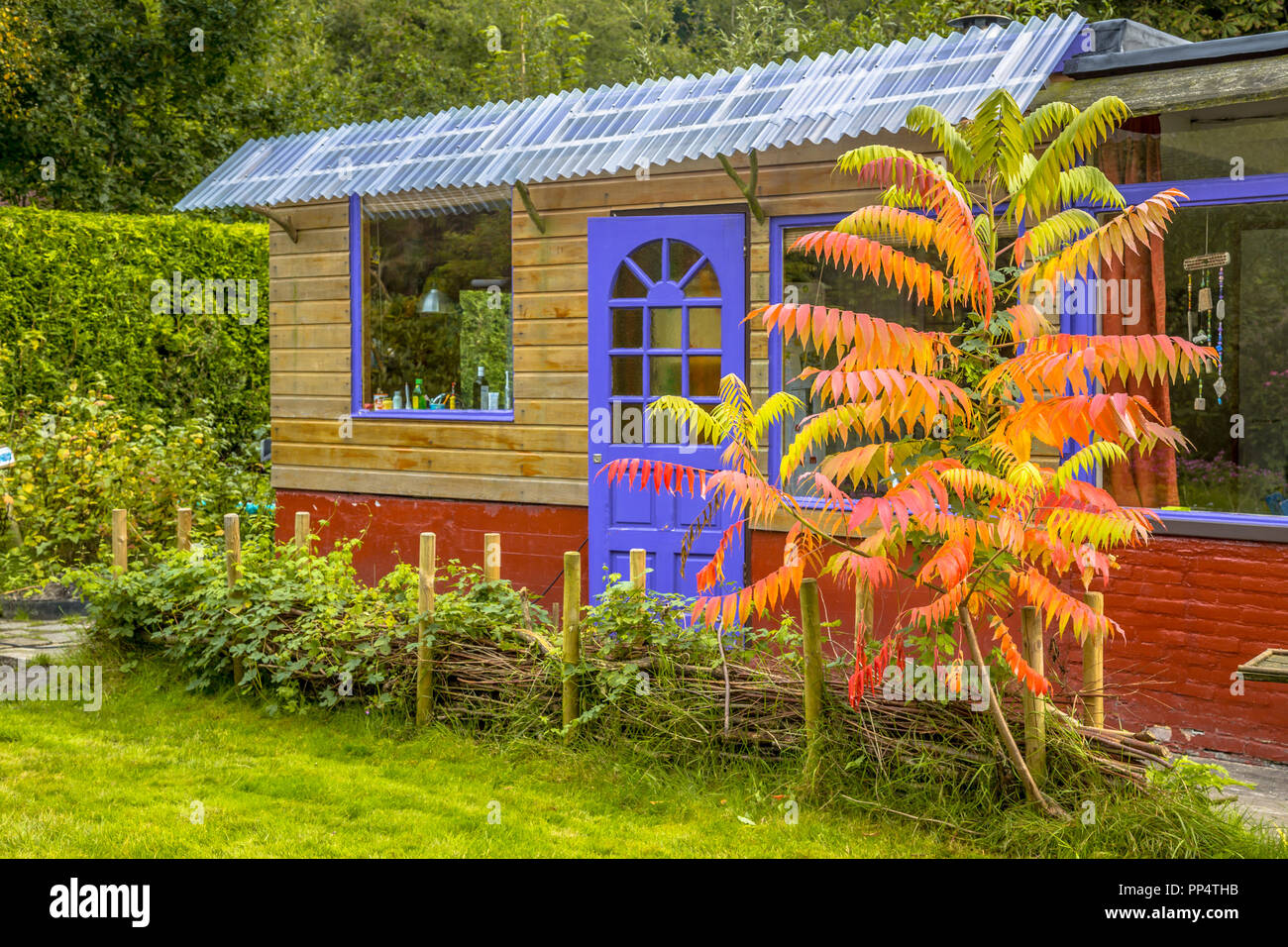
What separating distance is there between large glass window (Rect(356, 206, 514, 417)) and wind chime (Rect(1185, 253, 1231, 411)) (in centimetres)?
440

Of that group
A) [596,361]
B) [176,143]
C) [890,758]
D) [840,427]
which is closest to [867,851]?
[890,758]

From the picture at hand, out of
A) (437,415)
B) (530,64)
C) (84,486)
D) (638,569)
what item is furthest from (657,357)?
(530,64)

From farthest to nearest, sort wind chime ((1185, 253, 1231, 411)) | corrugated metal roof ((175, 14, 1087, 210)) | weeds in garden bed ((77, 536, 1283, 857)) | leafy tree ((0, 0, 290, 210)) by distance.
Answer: leafy tree ((0, 0, 290, 210))
corrugated metal roof ((175, 14, 1087, 210))
wind chime ((1185, 253, 1231, 411))
weeds in garden bed ((77, 536, 1283, 857))

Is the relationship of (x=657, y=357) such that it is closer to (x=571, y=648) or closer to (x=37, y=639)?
(x=571, y=648)

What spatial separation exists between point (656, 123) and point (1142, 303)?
3027 millimetres

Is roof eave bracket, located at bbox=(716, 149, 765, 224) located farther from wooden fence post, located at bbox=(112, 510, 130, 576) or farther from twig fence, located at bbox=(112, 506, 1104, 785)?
wooden fence post, located at bbox=(112, 510, 130, 576)

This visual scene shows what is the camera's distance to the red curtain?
698 centimetres

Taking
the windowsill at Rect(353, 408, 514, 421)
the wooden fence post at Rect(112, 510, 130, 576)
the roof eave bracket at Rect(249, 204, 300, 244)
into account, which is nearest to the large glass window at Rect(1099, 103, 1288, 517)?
the windowsill at Rect(353, 408, 514, 421)

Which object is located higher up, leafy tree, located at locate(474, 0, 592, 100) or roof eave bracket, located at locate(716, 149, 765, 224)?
leafy tree, located at locate(474, 0, 592, 100)

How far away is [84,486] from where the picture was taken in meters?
10.3

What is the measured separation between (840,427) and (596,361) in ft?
12.4

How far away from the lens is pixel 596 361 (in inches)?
335

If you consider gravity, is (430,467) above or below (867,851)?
above

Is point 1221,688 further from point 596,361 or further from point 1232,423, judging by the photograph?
point 596,361
